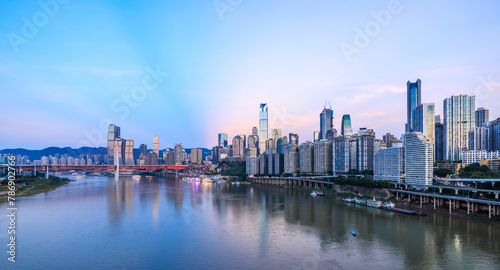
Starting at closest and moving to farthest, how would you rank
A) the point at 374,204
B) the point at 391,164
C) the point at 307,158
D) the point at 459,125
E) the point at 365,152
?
1. the point at 374,204
2. the point at 391,164
3. the point at 365,152
4. the point at 459,125
5. the point at 307,158

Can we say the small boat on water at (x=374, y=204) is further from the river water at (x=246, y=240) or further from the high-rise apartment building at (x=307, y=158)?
the high-rise apartment building at (x=307, y=158)

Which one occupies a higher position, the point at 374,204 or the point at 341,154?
the point at 341,154

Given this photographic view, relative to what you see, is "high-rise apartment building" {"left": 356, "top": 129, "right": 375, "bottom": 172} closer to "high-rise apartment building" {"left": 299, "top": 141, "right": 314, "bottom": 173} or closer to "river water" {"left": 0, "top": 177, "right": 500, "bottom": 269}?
"high-rise apartment building" {"left": 299, "top": 141, "right": 314, "bottom": 173}

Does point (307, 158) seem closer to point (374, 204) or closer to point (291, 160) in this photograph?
point (291, 160)

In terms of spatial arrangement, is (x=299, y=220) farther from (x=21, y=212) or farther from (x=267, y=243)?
(x=21, y=212)

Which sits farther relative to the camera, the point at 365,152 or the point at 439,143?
the point at 439,143

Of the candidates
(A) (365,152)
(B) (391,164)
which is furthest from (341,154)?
(B) (391,164)

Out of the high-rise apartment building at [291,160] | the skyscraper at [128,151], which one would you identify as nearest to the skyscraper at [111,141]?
the skyscraper at [128,151]

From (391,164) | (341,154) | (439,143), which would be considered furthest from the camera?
(439,143)

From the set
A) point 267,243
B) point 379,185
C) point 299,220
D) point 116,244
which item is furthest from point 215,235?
point 379,185
